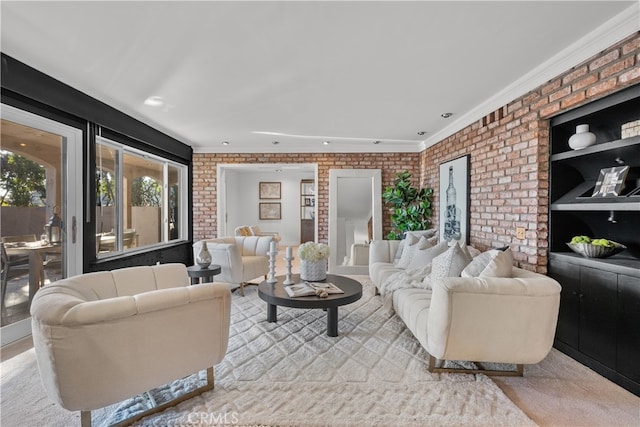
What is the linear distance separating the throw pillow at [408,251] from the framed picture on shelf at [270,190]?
5603mm

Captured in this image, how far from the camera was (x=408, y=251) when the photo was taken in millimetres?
3750

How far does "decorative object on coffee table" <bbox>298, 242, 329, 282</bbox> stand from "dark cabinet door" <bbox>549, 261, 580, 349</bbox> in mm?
2037

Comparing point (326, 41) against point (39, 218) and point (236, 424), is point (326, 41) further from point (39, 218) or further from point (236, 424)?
point (39, 218)

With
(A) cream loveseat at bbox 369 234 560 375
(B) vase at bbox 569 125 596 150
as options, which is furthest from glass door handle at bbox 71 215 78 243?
(B) vase at bbox 569 125 596 150

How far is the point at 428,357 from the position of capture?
2.40m

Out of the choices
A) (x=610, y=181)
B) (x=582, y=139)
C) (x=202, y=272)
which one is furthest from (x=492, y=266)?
(x=202, y=272)

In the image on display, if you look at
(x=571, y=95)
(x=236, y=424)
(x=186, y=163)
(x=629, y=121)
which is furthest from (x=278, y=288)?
(x=186, y=163)

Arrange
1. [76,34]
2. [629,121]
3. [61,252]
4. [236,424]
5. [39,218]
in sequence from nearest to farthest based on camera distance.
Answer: [236,424], [76,34], [629,121], [39,218], [61,252]

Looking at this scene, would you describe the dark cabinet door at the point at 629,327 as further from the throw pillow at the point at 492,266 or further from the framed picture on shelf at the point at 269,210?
the framed picture on shelf at the point at 269,210

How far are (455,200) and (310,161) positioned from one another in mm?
2624

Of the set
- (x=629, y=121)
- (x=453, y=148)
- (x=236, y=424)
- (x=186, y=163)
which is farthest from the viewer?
(x=186, y=163)

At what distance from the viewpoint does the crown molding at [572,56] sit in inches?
74.2

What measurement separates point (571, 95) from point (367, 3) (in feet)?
5.91

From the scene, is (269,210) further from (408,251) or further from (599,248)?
(599,248)
